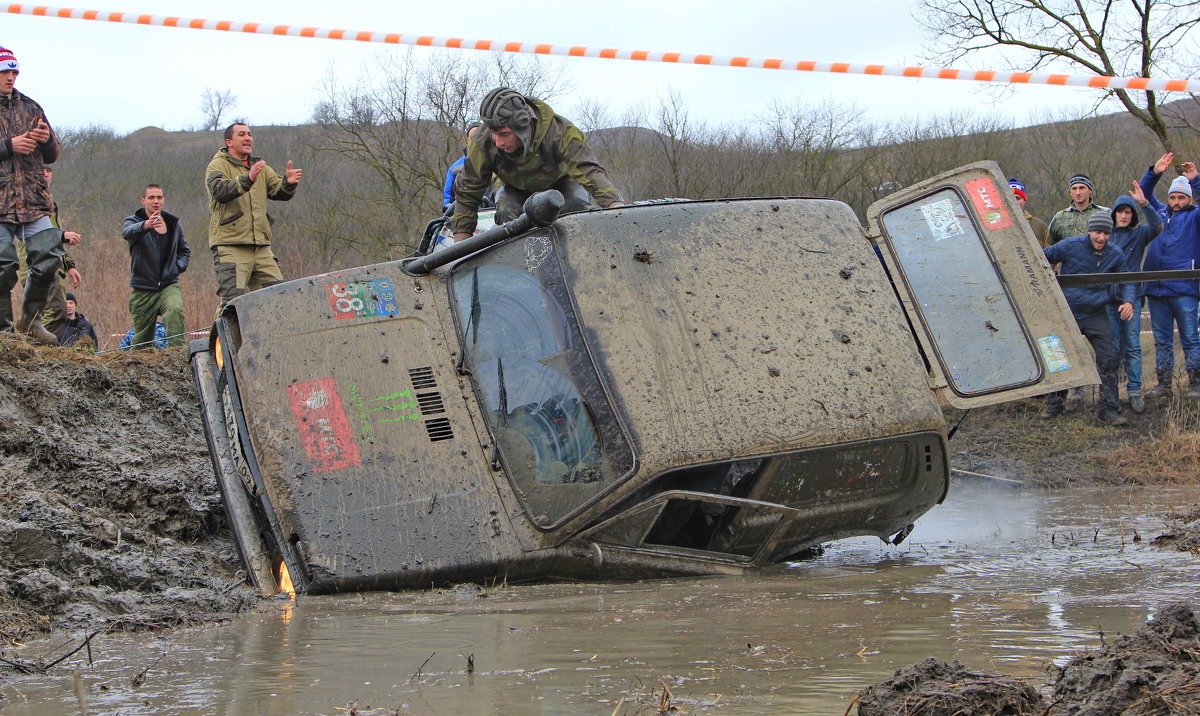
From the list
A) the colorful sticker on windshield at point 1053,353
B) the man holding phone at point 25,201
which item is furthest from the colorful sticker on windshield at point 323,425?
the man holding phone at point 25,201

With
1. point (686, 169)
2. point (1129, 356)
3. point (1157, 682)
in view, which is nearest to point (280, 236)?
point (686, 169)

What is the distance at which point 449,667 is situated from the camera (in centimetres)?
326

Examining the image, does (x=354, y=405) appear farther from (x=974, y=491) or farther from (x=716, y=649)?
(x=974, y=491)

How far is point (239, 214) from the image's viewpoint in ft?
29.2

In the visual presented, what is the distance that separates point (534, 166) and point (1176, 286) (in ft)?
19.9

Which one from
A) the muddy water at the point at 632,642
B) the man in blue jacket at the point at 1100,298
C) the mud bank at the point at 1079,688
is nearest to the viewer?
the mud bank at the point at 1079,688

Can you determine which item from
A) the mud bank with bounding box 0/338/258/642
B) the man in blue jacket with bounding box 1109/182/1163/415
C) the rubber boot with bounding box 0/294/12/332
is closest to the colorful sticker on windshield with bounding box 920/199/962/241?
the mud bank with bounding box 0/338/258/642

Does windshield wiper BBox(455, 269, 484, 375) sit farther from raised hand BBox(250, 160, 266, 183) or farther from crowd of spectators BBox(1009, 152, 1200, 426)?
crowd of spectators BBox(1009, 152, 1200, 426)

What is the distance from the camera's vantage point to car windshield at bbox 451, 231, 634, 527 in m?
4.44

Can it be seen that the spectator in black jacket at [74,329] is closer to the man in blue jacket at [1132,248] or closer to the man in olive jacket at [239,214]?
the man in olive jacket at [239,214]

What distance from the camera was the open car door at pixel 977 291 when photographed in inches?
191

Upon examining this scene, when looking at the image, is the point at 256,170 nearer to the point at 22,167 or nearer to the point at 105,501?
the point at 22,167

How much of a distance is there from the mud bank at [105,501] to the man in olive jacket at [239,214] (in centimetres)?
122

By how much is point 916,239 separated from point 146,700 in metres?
3.61
